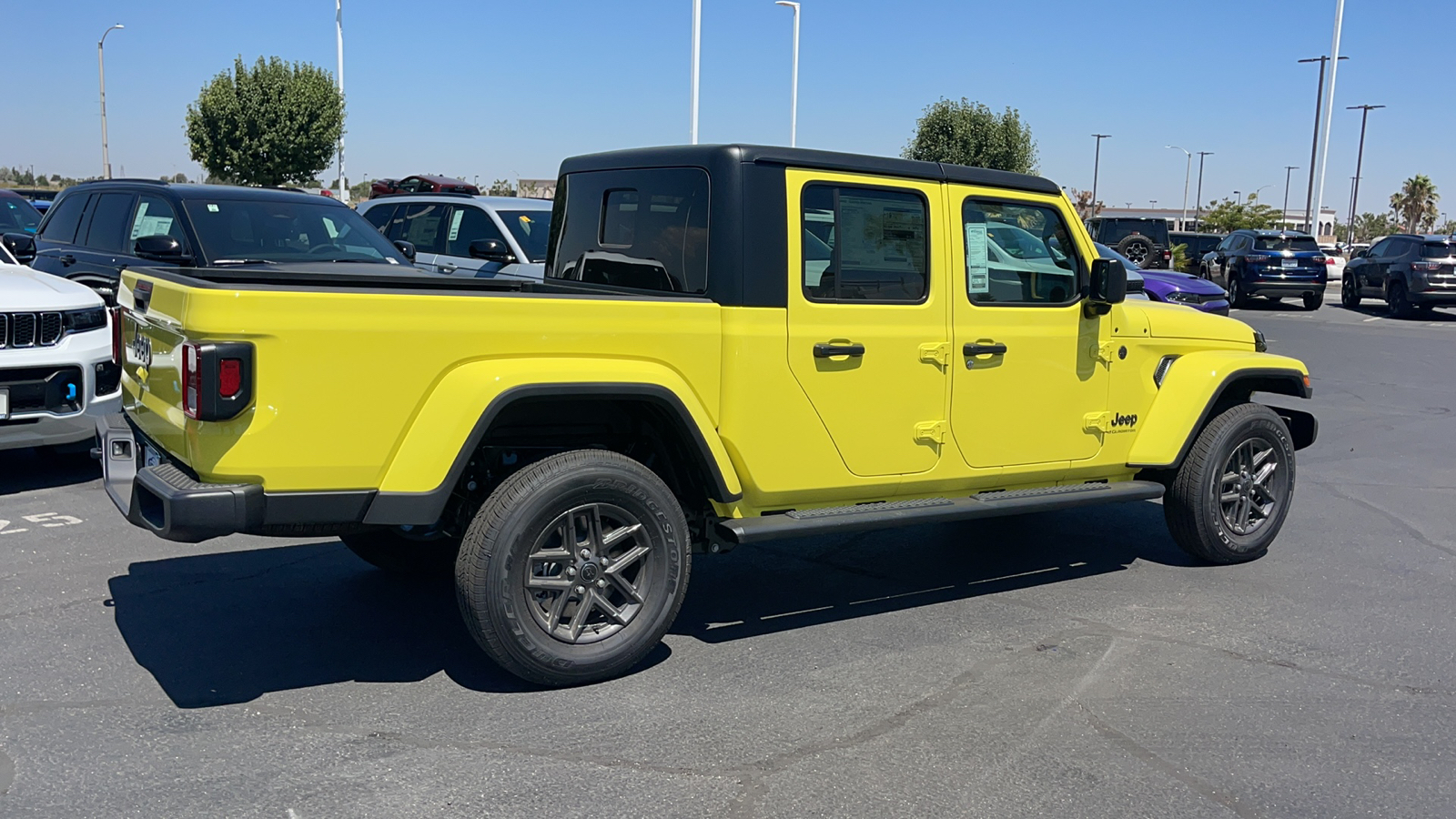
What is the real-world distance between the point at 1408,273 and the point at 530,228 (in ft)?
64.1

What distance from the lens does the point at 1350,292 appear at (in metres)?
25.8

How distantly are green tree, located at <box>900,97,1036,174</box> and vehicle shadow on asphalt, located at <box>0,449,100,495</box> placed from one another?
38.4m

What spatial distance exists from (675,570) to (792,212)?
4.63ft

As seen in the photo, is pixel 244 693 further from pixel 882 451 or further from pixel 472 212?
pixel 472 212

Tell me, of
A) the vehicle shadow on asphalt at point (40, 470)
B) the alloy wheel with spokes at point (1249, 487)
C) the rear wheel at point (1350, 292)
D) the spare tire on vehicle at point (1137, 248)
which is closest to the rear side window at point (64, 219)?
the vehicle shadow on asphalt at point (40, 470)

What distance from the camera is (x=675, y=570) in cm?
434

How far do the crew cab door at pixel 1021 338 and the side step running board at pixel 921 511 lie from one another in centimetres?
15

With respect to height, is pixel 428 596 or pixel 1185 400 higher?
pixel 1185 400

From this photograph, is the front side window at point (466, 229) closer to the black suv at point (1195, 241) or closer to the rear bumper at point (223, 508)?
the rear bumper at point (223, 508)

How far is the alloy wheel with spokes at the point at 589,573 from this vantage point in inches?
163

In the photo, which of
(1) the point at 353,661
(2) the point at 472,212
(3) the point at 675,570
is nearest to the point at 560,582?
(3) the point at 675,570

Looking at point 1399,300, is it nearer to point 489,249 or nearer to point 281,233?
point 489,249

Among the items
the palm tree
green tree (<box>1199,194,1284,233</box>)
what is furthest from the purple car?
the palm tree

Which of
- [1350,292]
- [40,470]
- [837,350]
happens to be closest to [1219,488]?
[837,350]
